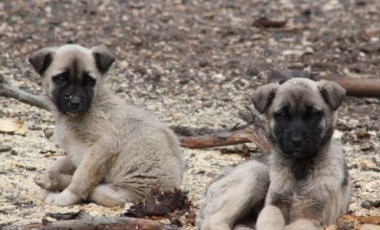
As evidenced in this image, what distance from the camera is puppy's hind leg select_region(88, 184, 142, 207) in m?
9.23

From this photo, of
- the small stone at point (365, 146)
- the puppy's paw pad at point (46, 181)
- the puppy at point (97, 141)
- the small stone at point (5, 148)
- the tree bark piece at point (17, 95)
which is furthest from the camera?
the tree bark piece at point (17, 95)

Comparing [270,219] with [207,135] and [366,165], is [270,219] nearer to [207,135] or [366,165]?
[366,165]

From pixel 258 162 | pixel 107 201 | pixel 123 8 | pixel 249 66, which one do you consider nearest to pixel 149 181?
pixel 107 201

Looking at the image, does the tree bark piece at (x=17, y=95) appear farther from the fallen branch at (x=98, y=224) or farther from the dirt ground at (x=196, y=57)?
the fallen branch at (x=98, y=224)

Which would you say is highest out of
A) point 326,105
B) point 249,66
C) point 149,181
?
point 326,105

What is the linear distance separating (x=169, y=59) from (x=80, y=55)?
6.93 meters

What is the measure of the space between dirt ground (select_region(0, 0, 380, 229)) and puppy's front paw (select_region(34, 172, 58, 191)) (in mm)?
162

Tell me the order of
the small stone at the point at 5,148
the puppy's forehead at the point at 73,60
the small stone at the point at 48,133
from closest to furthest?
1. the puppy's forehead at the point at 73,60
2. the small stone at the point at 5,148
3. the small stone at the point at 48,133

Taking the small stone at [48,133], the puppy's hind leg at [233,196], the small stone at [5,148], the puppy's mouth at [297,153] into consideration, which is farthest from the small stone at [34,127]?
the puppy's mouth at [297,153]

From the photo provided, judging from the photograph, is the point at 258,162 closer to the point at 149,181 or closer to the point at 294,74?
the point at 149,181

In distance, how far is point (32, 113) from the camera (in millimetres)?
13141

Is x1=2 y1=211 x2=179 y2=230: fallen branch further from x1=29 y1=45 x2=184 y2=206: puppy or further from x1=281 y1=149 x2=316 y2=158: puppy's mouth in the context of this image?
x1=29 y1=45 x2=184 y2=206: puppy

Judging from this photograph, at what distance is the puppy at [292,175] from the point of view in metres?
7.90

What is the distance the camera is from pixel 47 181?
944 cm
